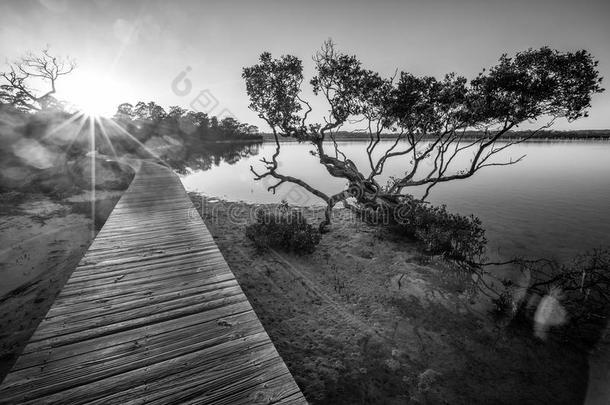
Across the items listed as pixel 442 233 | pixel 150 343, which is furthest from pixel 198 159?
pixel 150 343

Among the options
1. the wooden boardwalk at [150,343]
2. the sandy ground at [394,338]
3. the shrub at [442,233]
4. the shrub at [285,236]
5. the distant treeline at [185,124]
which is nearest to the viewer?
the wooden boardwalk at [150,343]

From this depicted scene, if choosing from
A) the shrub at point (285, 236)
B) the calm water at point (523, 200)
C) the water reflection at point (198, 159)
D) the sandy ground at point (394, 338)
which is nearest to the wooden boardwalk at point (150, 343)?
the sandy ground at point (394, 338)

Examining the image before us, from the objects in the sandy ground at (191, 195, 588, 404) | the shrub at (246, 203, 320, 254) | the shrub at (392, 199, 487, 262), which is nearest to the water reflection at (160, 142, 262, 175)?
the shrub at (246, 203, 320, 254)

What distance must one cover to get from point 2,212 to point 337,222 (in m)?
15.8

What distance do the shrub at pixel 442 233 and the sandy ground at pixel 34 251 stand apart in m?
11.6

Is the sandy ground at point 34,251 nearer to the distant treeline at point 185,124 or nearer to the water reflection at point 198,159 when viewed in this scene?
the water reflection at point 198,159

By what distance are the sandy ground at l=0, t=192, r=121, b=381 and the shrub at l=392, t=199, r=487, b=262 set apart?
11617 millimetres

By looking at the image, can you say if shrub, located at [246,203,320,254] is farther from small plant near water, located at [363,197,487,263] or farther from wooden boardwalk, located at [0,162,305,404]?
small plant near water, located at [363,197,487,263]

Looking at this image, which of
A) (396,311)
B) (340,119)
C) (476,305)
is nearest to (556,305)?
(476,305)

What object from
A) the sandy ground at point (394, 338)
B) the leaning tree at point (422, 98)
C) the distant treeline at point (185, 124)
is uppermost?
the distant treeline at point (185, 124)

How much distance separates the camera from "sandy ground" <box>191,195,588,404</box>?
427cm

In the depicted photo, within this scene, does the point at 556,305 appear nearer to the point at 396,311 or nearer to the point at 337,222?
the point at 396,311

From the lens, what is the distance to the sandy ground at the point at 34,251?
17.3 feet

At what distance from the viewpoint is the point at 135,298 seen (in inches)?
148
